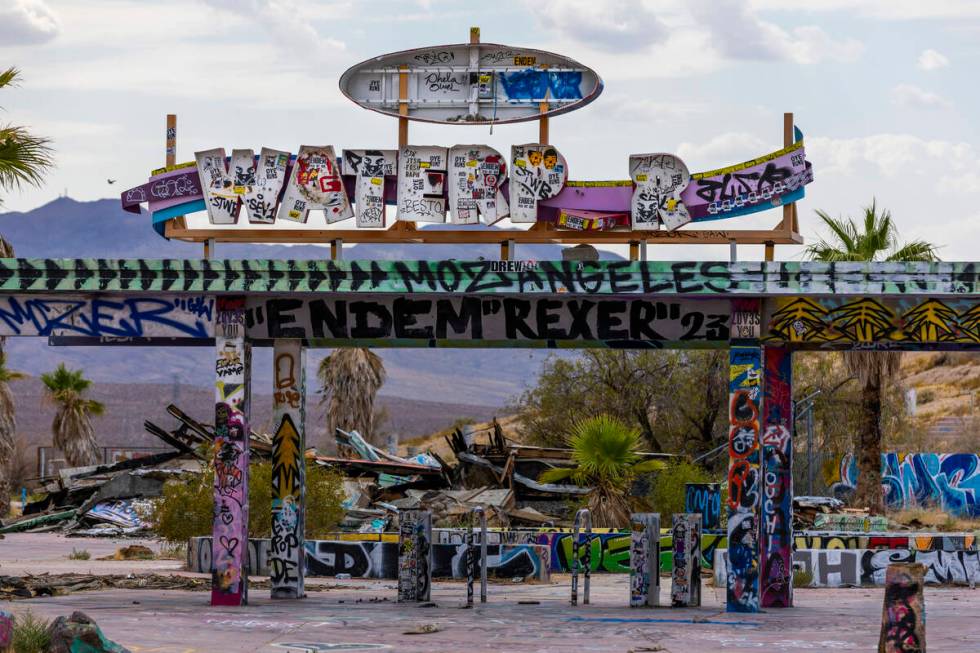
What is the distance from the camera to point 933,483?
4509cm

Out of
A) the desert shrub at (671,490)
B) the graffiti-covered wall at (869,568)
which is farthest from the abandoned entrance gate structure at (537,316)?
the desert shrub at (671,490)

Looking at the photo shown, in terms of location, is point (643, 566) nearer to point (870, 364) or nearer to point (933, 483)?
point (870, 364)

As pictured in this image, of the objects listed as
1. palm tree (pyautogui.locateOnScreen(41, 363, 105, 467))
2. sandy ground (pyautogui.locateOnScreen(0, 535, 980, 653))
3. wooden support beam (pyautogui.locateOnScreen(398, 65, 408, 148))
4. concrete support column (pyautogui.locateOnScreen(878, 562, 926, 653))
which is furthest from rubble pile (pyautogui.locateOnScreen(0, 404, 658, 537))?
concrete support column (pyautogui.locateOnScreen(878, 562, 926, 653))

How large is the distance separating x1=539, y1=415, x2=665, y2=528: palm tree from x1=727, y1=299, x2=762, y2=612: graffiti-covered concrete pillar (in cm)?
947

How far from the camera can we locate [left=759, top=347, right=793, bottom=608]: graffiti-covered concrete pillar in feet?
58.1

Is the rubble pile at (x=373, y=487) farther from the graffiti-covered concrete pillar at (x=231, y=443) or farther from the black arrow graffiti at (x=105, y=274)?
the black arrow graffiti at (x=105, y=274)

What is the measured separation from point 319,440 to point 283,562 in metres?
112

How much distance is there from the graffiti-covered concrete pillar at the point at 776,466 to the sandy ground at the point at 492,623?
0.47 meters

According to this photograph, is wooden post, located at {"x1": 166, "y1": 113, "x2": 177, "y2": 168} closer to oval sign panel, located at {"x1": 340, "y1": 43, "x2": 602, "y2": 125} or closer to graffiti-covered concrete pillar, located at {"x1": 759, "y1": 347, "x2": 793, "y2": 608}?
oval sign panel, located at {"x1": 340, "y1": 43, "x2": 602, "y2": 125}

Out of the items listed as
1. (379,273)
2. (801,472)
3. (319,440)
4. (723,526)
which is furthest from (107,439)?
(379,273)

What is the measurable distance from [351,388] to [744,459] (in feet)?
105

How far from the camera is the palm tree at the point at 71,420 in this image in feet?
176

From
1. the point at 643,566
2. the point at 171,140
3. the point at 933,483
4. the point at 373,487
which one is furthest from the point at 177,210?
the point at 933,483

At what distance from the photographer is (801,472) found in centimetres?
4362
